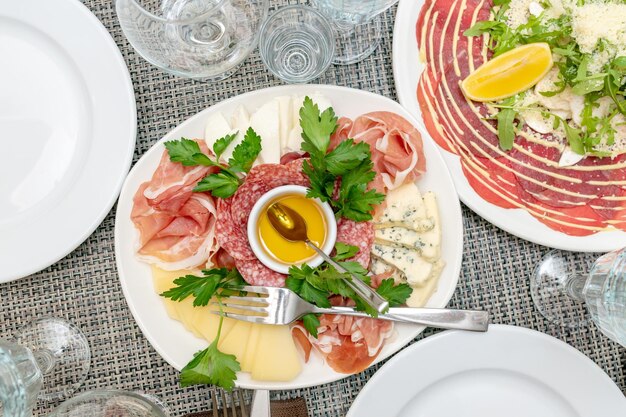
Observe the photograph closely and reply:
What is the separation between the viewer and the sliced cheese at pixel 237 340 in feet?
4.23

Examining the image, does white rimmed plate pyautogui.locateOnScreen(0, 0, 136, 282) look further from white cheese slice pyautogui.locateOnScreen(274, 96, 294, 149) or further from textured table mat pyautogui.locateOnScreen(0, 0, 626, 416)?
white cheese slice pyautogui.locateOnScreen(274, 96, 294, 149)

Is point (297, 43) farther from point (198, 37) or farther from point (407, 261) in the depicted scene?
point (407, 261)

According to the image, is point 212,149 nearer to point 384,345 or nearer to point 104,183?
point 104,183

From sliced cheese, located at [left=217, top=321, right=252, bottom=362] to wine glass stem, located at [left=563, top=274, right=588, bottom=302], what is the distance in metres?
0.67

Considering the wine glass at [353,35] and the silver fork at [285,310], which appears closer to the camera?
the silver fork at [285,310]

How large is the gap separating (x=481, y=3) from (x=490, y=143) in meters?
0.30

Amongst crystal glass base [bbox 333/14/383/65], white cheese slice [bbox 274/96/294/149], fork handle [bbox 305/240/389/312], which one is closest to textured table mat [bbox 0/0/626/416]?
crystal glass base [bbox 333/14/383/65]

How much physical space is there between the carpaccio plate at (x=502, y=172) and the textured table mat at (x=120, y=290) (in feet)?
0.17

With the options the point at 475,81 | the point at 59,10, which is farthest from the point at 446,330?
the point at 59,10

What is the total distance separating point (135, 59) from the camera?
1.38m

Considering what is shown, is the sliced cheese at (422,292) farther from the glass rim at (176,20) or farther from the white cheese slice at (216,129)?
the glass rim at (176,20)

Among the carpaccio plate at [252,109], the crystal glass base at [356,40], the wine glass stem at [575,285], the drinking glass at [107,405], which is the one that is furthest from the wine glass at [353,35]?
the drinking glass at [107,405]

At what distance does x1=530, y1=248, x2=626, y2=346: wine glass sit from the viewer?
1233 mm

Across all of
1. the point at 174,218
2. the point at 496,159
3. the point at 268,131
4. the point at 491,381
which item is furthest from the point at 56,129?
the point at 491,381
